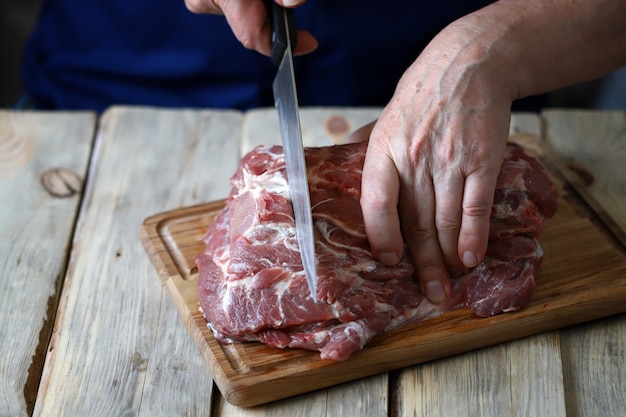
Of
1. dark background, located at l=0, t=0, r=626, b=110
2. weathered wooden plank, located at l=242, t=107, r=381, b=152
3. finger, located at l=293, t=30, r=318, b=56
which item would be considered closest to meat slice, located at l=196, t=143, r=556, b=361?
finger, located at l=293, t=30, r=318, b=56

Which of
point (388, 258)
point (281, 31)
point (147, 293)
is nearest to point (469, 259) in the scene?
point (388, 258)

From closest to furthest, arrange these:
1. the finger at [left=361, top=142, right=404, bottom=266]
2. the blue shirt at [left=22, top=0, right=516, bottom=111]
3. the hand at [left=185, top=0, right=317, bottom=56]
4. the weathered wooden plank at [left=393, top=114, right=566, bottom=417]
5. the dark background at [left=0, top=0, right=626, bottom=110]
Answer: the weathered wooden plank at [left=393, top=114, right=566, bottom=417] → the finger at [left=361, top=142, right=404, bottom=266] → the hand at [left=185, top=0, right=317, bottom=56] → the blue shirt at [left=22, top=0, right=516, bottom=111] → the dark background at [left=0, top=0, right=626, bottom=110]

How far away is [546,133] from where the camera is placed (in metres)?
3.53

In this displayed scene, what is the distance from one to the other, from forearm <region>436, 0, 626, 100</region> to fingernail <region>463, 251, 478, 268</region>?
518mm

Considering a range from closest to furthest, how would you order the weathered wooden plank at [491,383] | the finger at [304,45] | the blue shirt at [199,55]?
the weathered wooden plank at [491,383]
the finger at [304,45]
the blue shirt at [199,55]

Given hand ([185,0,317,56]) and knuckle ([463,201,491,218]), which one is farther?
hand ([185,0,317,56])

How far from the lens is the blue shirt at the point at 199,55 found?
342cm

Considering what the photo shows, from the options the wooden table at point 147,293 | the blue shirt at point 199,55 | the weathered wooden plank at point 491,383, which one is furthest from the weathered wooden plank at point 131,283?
the weathered wooden plank at point 491,383

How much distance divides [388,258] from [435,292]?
19cm

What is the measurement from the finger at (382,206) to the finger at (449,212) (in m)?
0.13

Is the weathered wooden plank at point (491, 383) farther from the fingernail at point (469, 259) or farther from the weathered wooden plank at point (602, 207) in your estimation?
the fingernail at point (469, 259)

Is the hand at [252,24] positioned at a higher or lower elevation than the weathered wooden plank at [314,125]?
higher

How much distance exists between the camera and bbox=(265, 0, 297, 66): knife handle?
2.65 m

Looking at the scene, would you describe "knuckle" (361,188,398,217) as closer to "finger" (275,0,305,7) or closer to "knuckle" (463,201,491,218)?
"knuckle" (463,201,491,218)
